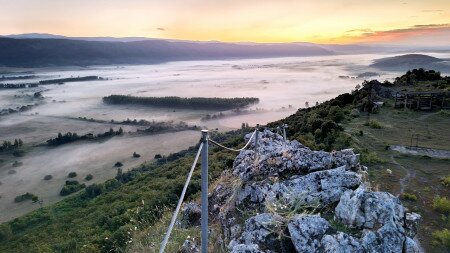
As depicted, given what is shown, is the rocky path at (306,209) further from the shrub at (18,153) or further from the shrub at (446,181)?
the shrub at (18,153)

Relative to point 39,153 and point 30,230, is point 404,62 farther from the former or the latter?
point 30,230

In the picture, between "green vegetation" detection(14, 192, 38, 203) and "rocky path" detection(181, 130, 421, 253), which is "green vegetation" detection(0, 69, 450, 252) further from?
"green vegetation" detection(14, 192, 38, 203)

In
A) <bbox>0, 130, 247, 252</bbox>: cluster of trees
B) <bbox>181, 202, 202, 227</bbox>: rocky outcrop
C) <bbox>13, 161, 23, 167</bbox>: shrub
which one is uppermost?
<bbox>181, 202, 202, 227</bbox>: rocky outcrop

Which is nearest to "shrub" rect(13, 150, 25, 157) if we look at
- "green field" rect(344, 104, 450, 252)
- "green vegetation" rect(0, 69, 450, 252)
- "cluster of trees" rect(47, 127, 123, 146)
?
"cluster of trees" rect(47, 127, 123, 146)

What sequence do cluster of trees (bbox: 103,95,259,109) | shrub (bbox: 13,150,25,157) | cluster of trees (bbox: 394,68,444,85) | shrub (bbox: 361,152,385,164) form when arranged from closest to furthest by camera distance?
shrub (bbox: 361,152,385,164)
cluster of trees (bbox: 394,68,444,85)
shrub (bbox: 13,150,25,157)
cluster of trees (bbox: 103,95,259,109)

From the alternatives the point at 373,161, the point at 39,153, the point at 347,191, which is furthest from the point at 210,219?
the point at 39,153

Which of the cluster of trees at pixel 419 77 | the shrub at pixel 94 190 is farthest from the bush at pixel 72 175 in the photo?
the cluster of trees at pixel 419 77

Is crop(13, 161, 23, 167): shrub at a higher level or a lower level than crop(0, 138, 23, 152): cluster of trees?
lower
